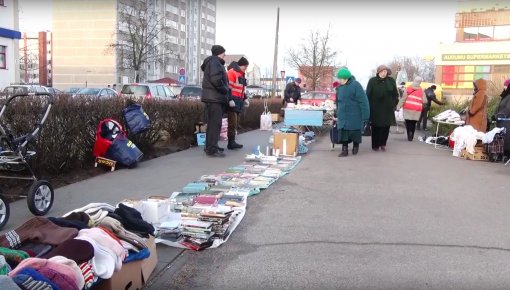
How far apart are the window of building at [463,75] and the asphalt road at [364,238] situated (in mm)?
35209

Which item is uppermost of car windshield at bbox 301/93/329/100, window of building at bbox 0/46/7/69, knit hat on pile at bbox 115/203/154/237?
window of building at bbox 0/46/7/69

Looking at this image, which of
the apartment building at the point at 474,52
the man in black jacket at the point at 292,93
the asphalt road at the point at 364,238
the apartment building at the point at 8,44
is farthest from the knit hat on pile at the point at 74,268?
the apartment building at the point at 474,52

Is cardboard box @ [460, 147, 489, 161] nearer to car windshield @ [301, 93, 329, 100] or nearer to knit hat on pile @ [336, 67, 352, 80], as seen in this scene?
knit hat on pile @ [336, 67, 352, 80]

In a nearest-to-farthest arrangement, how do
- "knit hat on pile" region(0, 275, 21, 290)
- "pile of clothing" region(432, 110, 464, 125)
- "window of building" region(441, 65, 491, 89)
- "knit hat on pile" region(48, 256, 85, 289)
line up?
1. "knit hat on pile" region(0, 275, 21, 290)
2. "knit hat on pile" region(48, 256, 85, 289)
3. "pile of clothing" region(432, 110, 464, 125)
4. "window of building" region(441, 65, 491, 89)

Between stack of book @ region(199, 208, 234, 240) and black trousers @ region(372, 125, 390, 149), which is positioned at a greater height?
black trousers @ region(372, 125, 390, 149)

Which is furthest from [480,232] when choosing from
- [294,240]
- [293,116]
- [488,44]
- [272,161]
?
[488,44]

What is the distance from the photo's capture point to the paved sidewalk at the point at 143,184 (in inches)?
223

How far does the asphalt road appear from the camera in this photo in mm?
4113

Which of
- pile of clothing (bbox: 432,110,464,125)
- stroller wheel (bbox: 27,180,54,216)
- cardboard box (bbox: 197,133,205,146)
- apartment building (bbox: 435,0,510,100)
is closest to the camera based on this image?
stroller wheel (bbox: 27,180,54,216)

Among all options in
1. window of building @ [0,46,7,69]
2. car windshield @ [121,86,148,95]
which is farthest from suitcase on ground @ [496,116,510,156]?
window of building @ [0,46,7,69]

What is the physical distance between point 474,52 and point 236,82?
34795 millimetres

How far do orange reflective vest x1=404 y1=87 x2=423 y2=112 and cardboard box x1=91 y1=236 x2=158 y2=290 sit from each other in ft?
37.8

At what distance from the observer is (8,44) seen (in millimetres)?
33406

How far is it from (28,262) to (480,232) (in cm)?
441
